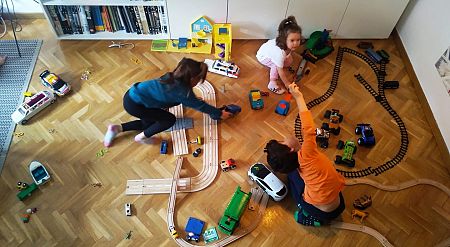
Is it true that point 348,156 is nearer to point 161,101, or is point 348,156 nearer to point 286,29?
point 286,29

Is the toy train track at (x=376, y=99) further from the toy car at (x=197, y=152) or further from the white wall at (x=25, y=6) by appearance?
the white wall at (x=25, y=6)

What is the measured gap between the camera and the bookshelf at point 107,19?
119 inches

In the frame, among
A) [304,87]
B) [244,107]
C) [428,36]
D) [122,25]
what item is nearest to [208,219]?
[244,107]

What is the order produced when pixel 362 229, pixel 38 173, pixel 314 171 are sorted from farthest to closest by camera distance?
pixel 38 173
pixel 362 229
pixel 314 171

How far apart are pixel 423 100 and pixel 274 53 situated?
134cm

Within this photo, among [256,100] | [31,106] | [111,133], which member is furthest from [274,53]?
[31,106]

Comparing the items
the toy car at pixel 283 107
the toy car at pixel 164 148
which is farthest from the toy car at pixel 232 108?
the toy car at pixel 164 148

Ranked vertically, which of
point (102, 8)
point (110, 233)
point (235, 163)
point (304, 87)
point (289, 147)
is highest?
point (102, 8)

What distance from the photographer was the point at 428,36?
2984 millimetres

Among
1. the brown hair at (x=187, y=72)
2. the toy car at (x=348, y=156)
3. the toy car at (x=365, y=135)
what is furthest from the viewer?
the toy car at (x=365, y=135)

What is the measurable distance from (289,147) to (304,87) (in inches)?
39.1

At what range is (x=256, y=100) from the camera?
2.94 m

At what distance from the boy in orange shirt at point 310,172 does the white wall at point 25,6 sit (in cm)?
259

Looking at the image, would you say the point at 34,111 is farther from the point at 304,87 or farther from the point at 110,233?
the point at 304,87
